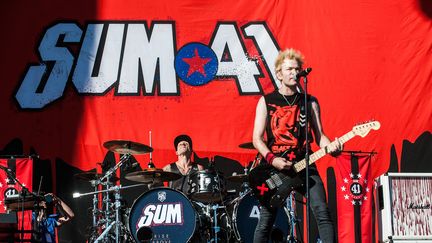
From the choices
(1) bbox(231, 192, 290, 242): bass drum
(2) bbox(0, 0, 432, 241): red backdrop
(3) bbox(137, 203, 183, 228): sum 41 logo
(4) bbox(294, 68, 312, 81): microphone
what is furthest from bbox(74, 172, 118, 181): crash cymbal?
(4) bbox(294, 68, 312, 81): microphone

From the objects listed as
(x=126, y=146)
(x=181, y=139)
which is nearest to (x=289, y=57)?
(x=126, y=146)

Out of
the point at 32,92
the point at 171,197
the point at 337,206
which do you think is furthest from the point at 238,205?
the point at 32,92

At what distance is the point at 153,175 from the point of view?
11406mm

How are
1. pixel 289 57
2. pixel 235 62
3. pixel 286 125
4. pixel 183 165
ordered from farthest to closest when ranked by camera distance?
pixel 235 62 < pixel 183 165 < pixel 289 57 < pixel 286 125

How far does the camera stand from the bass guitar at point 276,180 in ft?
27.2

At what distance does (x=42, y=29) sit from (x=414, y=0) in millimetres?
5932

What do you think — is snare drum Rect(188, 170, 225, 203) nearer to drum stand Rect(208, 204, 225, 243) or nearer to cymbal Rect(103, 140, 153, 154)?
drum stand Rect(208, 204, 225, 243)

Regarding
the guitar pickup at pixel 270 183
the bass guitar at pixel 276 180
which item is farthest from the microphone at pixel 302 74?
the guitar pickup at pixel 270 183

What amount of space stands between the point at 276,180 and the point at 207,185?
9.93 feet

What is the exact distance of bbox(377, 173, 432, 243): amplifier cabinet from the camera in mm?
11258

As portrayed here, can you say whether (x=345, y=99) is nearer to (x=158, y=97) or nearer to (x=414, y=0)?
(x=414, y=0)

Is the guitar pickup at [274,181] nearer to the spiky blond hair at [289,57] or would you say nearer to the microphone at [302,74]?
the microphone at [302,74]

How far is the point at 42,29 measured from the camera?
13.4 metres

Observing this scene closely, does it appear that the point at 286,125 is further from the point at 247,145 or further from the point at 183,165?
the point at 183,165
